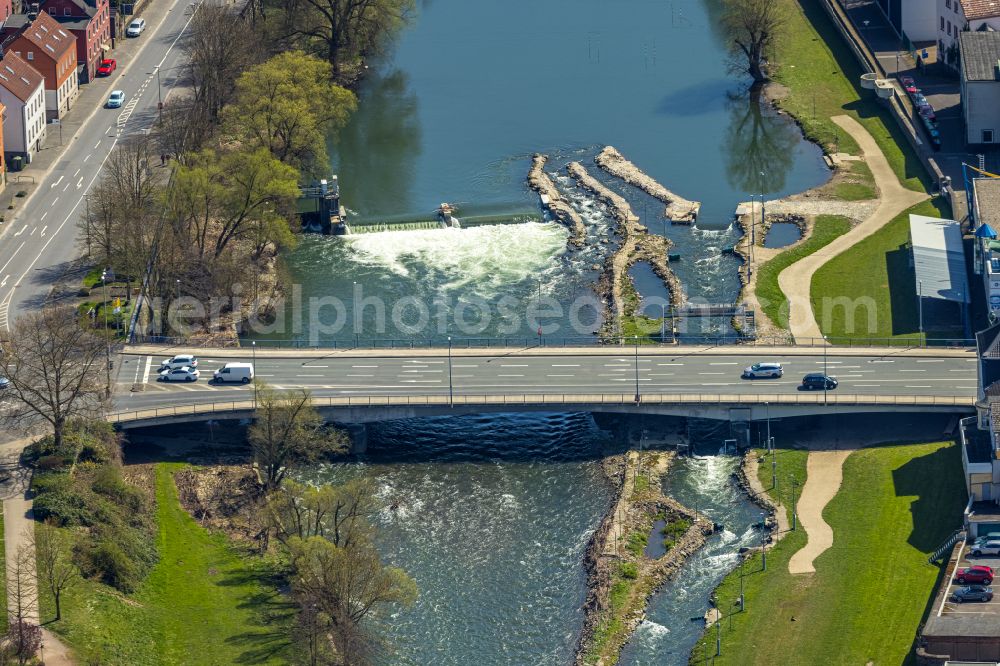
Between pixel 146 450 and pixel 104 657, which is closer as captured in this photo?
pixel 104 657

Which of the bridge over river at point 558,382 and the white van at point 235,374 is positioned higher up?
the white van at point 235,374

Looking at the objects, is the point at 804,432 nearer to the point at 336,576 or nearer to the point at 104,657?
the point at 336,576

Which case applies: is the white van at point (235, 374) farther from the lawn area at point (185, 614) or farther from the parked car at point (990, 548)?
the parked car at point (990, 548)

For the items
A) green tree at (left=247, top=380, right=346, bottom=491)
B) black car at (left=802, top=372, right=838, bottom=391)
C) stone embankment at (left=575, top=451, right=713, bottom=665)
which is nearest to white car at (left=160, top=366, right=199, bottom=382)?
green tree at (left=247, top=380, right=346, bottom=491)

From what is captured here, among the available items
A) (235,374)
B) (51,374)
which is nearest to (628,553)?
(235,374)

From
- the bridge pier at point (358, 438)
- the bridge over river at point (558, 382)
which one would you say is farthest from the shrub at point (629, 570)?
the bridge pier at point (358, 438)

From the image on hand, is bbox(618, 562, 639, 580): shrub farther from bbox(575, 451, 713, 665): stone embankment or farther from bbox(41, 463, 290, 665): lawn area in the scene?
bbox(41, 463, 290, 665): lawn area

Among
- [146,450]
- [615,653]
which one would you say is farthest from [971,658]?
[146,450]

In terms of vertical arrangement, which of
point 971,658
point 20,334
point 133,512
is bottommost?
point 971,658
